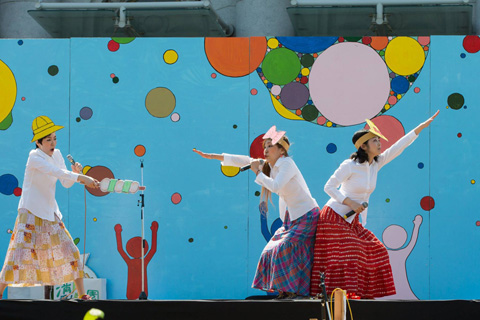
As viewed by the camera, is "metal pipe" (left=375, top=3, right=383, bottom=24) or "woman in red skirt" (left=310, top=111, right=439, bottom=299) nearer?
"woman in red skirt" (left=310, top=111, right=439, bottom=299)

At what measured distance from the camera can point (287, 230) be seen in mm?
6289

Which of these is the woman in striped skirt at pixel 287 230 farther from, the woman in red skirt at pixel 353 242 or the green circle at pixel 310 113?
the green circle at pixel 310 113

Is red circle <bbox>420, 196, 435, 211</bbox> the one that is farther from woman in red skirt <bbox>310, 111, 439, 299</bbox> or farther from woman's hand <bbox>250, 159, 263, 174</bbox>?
woman's hand <bbox>250, 159, 263, 174</bbox>

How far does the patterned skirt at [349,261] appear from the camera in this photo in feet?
19.8

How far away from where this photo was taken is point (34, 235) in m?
6.53

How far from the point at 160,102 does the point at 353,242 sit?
276 centimetres

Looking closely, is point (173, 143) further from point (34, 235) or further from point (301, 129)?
point (34, 235)

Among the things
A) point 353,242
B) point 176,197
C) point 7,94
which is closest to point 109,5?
point 7,94

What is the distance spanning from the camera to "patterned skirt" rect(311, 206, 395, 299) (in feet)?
19.8

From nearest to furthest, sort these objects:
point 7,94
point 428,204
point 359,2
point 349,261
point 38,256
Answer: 1. point 349,261
2. point 38,256
3. point 428,204
4. point 7,94
5. point 359,2

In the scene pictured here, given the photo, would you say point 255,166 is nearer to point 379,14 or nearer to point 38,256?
point 38,256

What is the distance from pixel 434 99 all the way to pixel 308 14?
1780mm

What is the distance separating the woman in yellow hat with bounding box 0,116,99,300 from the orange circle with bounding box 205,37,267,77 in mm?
2037
